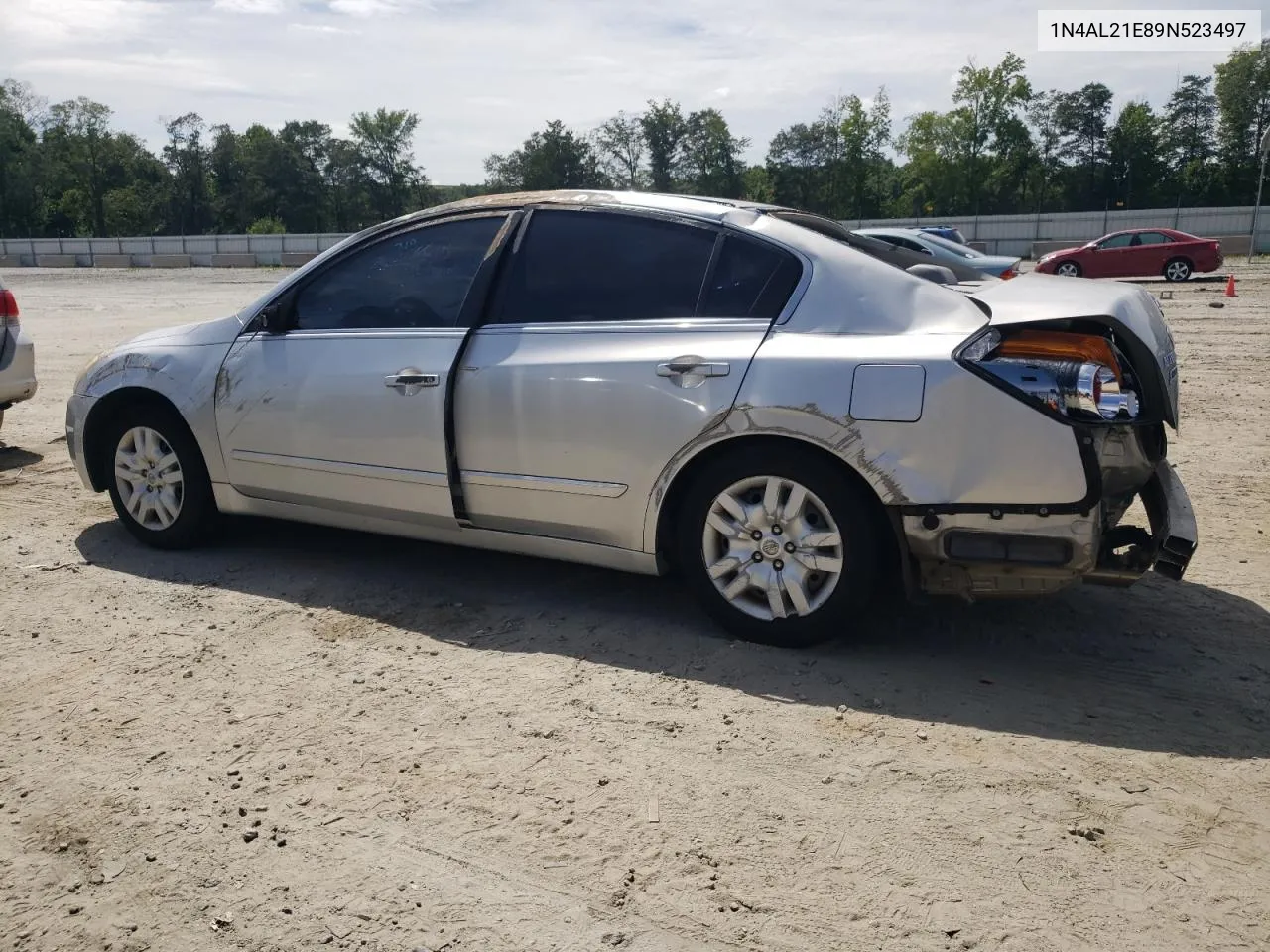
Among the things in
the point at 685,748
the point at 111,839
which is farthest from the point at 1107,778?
the point at 111,839

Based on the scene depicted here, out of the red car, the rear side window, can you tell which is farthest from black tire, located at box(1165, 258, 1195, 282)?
the rear side window

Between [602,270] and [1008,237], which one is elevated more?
[1008,237]

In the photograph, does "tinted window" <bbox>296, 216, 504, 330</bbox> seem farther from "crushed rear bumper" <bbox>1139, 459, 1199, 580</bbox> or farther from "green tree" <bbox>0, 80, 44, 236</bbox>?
"green tree" <bbox>0, 80, 44, 236</bbox>

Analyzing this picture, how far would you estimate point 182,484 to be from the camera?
207 inches

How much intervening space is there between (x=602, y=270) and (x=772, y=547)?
136 centimetres

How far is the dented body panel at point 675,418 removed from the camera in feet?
11.9

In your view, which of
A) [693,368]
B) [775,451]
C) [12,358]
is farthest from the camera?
[12,358]

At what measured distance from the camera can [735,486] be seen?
398 centimetres

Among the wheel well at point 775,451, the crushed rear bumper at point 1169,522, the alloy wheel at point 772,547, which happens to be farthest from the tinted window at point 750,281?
the crushed rear bumper at point 1169,522

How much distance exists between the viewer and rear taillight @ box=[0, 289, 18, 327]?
7840 millimetres

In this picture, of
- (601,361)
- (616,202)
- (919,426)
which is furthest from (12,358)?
(919,426)

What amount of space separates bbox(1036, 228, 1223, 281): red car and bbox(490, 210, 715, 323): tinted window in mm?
24645

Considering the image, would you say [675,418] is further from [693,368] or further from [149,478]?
[149,478]

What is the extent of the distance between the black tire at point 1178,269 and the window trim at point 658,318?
2618cm
